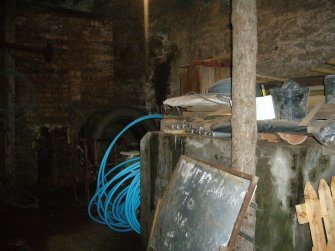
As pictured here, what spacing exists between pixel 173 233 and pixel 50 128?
3.86 meters

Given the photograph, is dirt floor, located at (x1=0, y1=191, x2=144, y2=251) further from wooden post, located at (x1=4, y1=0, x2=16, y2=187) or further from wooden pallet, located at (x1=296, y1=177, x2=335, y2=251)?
wooden pallet, located at (x1=296, y1=177, x2=335, y2=251)

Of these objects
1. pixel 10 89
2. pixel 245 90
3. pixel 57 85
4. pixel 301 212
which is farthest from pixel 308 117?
pixel 10 89

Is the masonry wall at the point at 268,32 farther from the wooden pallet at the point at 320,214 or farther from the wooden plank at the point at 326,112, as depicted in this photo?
the wooden pallet at the point at 320,214

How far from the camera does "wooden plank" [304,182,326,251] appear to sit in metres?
1.99

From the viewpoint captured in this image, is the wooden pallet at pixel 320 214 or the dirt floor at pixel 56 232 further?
the dirt floor at pixel 56 232

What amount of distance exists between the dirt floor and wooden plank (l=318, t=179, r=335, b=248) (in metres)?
2.20

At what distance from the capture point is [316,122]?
6.89ft

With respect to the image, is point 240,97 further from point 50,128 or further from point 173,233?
point 50,128

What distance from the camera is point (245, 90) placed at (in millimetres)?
2146

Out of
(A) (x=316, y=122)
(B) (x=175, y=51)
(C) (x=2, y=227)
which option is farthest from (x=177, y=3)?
(C) (x=2, y=227)

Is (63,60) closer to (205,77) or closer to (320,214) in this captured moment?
(205,77)

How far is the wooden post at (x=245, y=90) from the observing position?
211cm

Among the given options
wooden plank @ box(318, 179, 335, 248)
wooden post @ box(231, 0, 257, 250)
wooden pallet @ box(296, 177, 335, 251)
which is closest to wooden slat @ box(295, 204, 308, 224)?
wooden pallet @ box(296, 177, 335, 251)

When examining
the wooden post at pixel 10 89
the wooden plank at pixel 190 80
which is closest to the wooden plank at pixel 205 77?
the wooden plank at pixel 190 80
